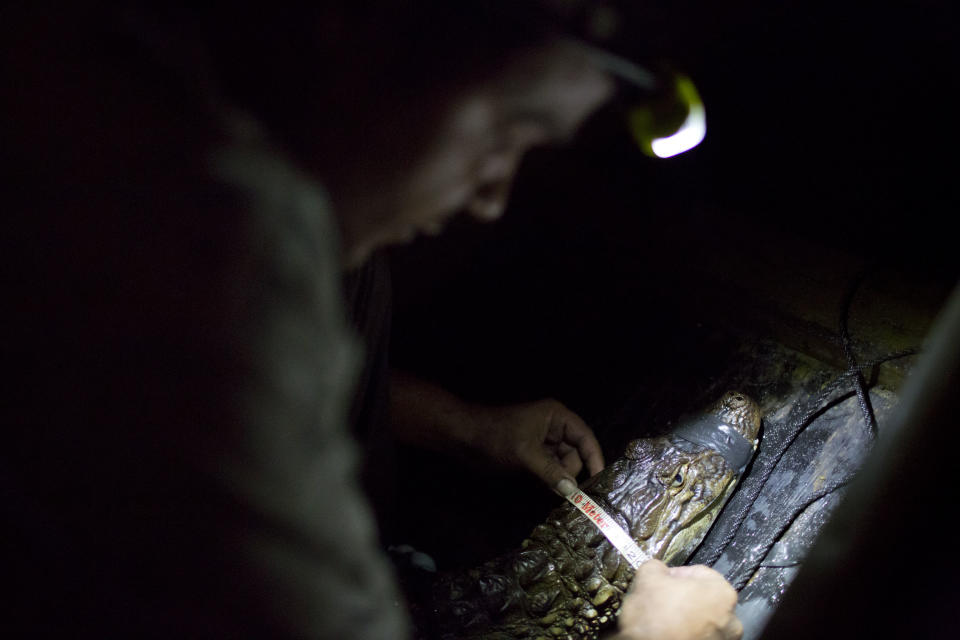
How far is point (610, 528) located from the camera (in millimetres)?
2021

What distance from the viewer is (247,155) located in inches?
23.6

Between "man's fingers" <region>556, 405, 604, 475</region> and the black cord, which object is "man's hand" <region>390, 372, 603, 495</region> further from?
the black cord

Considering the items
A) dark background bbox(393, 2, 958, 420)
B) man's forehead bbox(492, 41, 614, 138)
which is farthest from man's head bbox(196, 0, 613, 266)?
dark background bbox(393, 2, 958, 420)

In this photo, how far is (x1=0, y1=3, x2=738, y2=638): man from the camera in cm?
56

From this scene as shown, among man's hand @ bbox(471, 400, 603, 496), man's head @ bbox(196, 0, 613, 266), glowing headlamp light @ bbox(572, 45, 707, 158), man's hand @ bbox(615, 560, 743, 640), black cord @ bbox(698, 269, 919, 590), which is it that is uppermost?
man's hand @ bbox(471, 400, 603, 496)

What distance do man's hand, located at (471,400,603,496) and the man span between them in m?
1.54

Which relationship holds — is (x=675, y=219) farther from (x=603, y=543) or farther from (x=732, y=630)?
(x=732, y=630)

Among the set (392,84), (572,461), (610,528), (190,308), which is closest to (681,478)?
(610,528)

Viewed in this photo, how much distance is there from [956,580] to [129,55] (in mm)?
873

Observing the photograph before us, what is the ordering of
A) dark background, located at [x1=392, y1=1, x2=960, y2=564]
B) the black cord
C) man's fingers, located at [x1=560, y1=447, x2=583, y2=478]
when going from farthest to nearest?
man's fingers, located at [x1=560, y1=447, x2=583, y2=478] < the black cord < dark background, located at [x1=392, y1=1, x2=960, y2=564]

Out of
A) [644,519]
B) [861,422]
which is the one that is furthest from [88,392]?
[861,422]

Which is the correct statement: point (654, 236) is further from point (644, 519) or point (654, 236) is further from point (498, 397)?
point (644, 519)

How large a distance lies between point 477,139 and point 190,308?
20.9 inches

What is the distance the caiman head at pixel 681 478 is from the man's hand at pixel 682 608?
0.76ft
